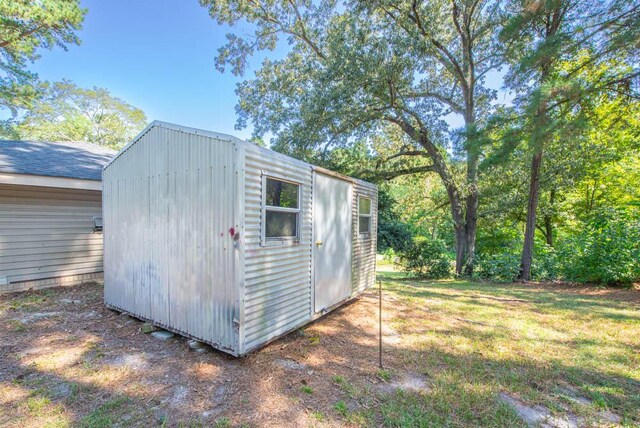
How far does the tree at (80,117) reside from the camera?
21.0 metres

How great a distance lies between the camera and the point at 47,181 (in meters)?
5.54

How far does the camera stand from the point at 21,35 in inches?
412

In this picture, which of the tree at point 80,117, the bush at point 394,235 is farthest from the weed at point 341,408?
the tree at point 80,117

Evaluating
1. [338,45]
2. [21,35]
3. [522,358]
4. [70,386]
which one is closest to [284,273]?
[70,386]

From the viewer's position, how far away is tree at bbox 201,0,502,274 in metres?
8.15

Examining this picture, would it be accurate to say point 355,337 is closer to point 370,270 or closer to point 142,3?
point 370,270

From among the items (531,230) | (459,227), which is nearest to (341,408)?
(531,230)

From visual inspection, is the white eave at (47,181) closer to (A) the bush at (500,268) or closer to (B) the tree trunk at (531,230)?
(A) the bush at (500,268)

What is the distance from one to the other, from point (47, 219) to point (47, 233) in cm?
29

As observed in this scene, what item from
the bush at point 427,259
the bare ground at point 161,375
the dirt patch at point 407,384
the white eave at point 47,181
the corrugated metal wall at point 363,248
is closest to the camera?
the bare ground at point 161,375

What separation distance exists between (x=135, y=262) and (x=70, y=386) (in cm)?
178

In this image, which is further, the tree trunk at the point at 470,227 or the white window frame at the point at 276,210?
the tree trunk at the point at 470,227

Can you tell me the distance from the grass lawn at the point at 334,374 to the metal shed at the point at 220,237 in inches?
15.6

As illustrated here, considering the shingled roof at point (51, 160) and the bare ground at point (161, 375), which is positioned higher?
the shingled roof at point (51, 160)
